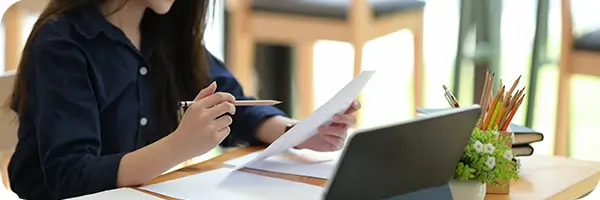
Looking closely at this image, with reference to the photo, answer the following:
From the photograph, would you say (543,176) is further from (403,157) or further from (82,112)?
(82,112)

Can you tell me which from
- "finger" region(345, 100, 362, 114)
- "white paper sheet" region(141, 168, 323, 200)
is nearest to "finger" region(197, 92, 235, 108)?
"white paper sheet" region(141, 168, 323, 200)

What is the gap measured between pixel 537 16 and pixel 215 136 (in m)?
1.90

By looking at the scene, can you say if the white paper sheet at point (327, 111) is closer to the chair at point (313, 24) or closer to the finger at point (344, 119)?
the finger at point (344, 119)

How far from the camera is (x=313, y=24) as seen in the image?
9.50 feet

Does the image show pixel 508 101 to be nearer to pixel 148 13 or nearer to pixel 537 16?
pixel 148 13

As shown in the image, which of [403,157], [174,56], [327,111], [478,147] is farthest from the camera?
[174,56]

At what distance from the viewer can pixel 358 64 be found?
293 centimetres

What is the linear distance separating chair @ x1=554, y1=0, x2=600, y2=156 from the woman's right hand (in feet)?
5.40

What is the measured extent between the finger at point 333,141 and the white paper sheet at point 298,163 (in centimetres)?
2

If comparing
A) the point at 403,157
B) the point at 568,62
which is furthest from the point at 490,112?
the point at 568,62

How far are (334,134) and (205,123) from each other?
0.86ft

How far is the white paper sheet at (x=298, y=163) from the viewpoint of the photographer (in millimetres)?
1251

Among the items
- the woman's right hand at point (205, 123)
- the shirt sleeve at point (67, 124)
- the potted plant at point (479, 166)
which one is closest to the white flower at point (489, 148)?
the potted plant at point (479, 166)

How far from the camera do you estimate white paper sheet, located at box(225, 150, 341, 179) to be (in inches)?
49.3
